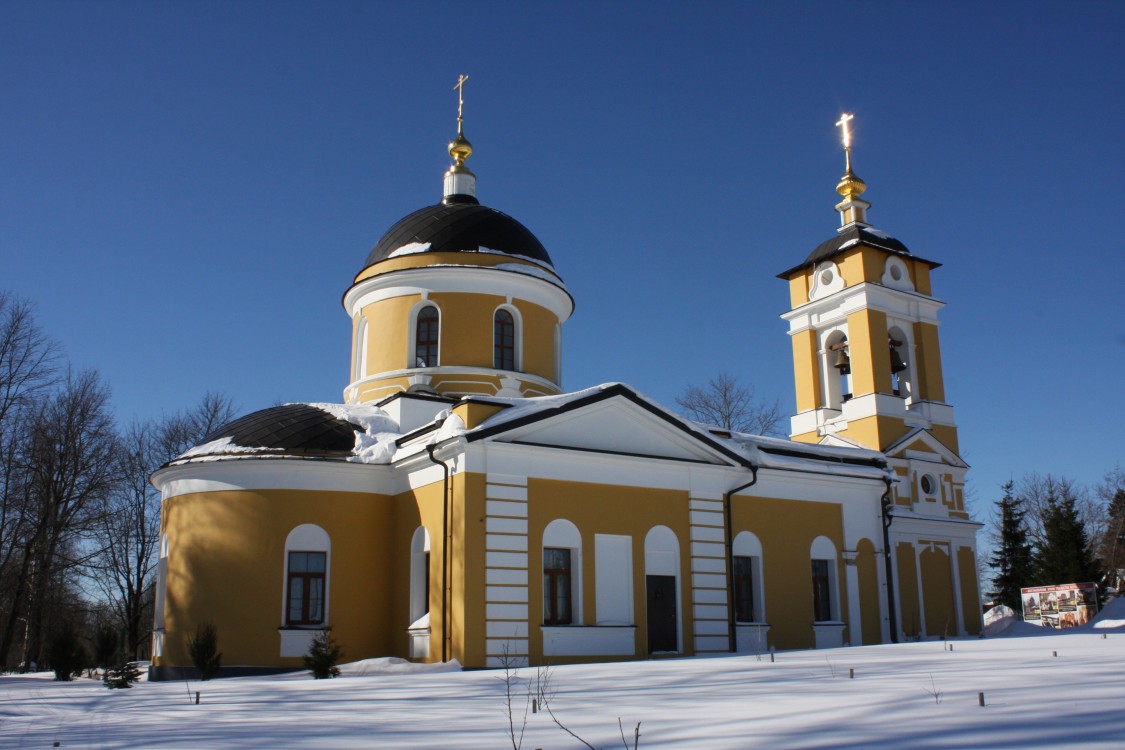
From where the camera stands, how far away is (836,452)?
22312mm

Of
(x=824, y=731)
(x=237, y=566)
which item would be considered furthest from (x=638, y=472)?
(x=824, y=731)

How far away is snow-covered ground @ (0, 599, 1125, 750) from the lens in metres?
6.10

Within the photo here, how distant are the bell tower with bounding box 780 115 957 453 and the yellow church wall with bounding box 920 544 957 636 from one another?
2.79m

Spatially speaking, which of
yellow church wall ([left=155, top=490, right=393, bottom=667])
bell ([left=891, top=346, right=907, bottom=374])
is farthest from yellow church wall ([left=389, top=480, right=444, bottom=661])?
bell ([left=891, top=346, right=907, bottom=374])

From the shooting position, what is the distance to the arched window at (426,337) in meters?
22.2

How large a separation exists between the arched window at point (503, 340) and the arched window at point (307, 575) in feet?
19.2

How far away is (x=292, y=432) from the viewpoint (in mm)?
18969

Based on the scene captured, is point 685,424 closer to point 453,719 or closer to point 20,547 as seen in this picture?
point 453,719

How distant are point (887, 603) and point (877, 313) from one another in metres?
6.92

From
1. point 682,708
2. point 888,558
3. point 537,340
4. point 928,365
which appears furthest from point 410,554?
point 928,365

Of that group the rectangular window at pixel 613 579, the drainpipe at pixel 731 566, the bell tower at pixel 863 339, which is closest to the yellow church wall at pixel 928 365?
the bell tower at pixel 863 339

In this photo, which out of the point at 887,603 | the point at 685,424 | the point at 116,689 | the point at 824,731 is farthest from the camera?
the point at 887,603

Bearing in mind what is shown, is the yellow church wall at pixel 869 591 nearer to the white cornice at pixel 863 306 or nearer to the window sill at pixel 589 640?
the white cornice at pixel 863 306

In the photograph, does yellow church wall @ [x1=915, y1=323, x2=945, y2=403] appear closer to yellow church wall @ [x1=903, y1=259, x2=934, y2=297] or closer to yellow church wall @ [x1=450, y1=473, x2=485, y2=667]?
yellow church wall @ [x1=903, y1=259, x2=934, y2=297]
